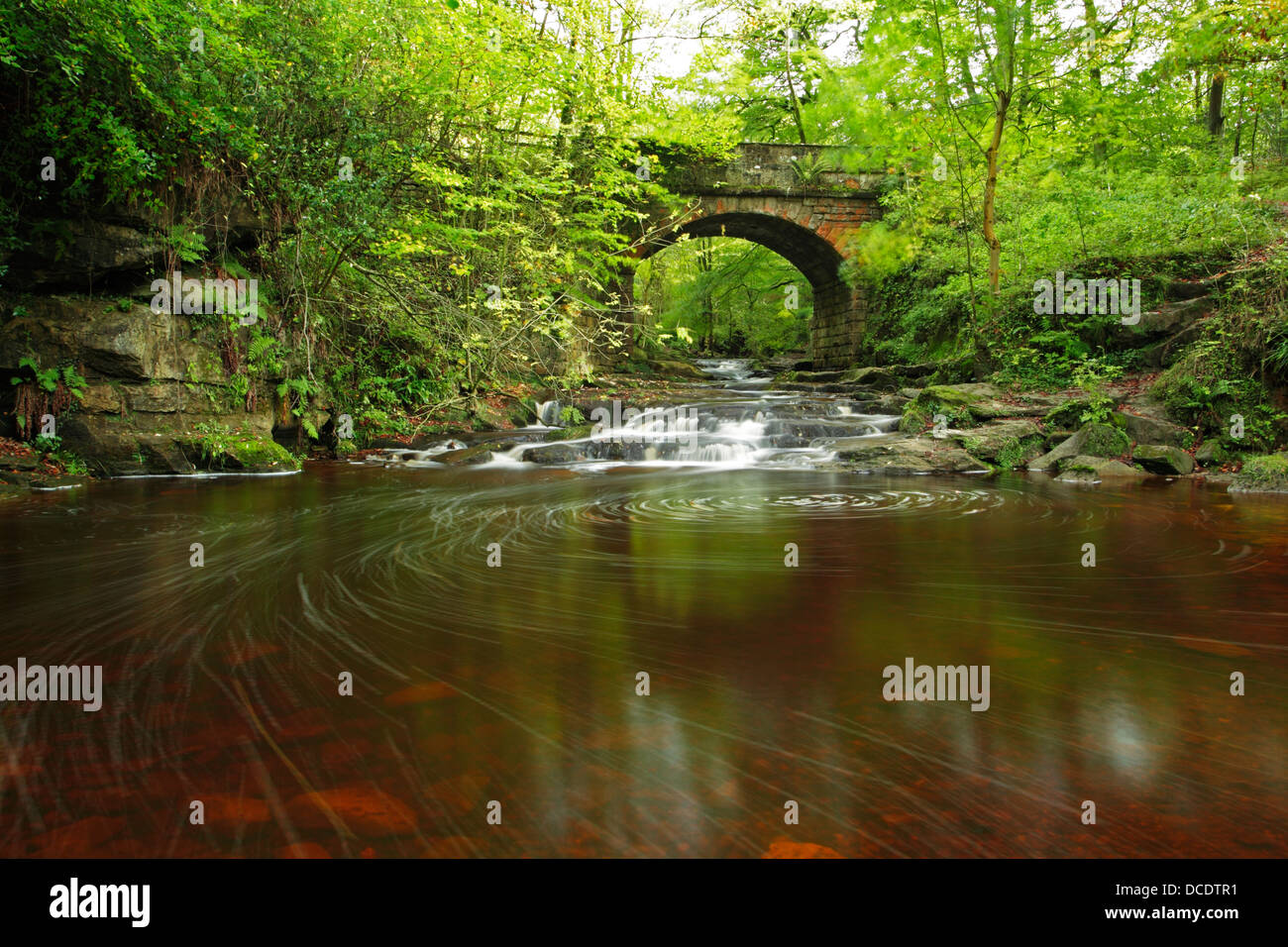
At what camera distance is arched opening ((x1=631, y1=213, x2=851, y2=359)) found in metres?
19.6

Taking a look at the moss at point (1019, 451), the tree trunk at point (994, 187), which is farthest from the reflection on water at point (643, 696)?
the tree trunk at point (994, 187)

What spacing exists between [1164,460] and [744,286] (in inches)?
796

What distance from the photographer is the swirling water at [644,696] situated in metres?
1.31

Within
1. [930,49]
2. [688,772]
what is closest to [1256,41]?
[930,49]

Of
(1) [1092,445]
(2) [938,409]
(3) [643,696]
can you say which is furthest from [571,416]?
(3) [643,696]

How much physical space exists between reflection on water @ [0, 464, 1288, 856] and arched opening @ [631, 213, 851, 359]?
16228mm

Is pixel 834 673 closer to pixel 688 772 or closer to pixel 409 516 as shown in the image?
pixel 688 772

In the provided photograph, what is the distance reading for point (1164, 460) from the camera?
25.7ft

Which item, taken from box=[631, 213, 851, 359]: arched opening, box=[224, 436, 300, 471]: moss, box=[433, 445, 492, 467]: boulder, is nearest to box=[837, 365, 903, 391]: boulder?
box=[631, 213, 851, 359]: arched opening

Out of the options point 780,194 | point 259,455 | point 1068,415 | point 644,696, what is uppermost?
point 780,194

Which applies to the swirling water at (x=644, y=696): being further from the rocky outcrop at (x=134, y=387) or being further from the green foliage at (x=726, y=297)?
the green foliage at (x=726, y=297)

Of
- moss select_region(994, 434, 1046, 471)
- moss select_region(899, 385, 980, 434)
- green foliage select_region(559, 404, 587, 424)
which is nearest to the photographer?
moss select_region(994, 434, 1046, 471)

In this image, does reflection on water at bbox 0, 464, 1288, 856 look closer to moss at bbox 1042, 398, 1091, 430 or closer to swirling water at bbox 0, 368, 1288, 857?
swirling water at bbox 0, 368, 1288, 857

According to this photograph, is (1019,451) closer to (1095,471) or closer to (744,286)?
(1095,471)
